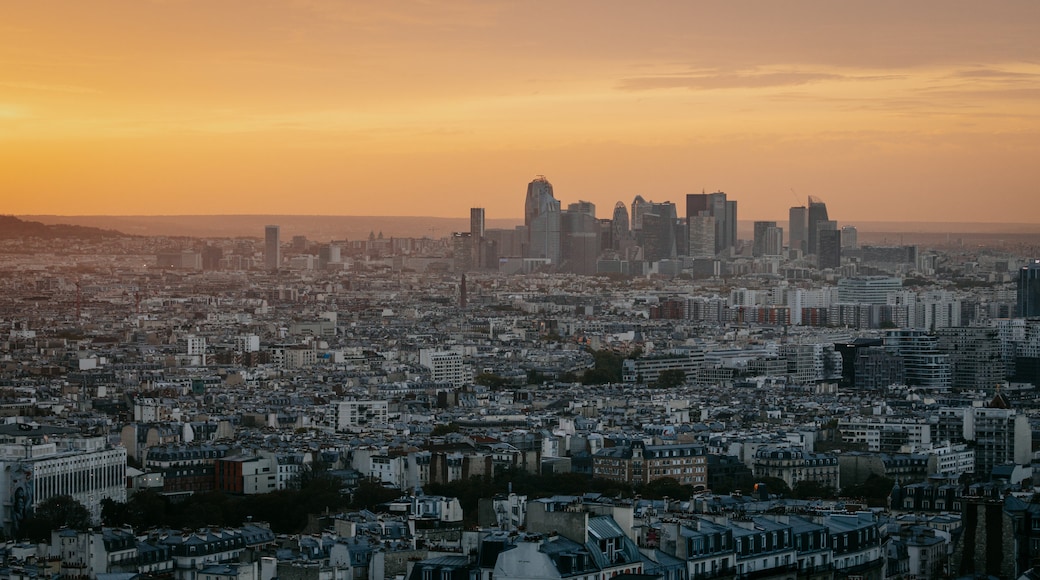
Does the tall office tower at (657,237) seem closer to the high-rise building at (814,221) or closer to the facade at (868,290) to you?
the high-rise building at (814,221)

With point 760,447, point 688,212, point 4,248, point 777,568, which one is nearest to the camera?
point 777,568

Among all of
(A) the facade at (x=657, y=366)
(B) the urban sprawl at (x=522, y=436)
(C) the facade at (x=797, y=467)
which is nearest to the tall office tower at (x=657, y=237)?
(B) the urban sprawl at (x=522, y=436)

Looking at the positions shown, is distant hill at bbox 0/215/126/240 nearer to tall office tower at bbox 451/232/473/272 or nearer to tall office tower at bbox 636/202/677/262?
tall office tower at bbox 451/232/473/272

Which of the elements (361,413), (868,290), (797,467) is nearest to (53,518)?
(797,467)

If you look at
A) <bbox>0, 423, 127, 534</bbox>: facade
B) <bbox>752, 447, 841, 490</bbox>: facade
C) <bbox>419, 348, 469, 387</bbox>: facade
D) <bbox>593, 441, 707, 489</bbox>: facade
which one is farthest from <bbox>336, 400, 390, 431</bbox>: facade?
<bbox>419, 348, 469, 387</bbox>: facade

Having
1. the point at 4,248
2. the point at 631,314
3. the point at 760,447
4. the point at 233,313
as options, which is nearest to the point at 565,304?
the point at 631,314

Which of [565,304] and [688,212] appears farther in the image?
[688,212]

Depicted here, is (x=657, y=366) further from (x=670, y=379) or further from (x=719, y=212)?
(x=719, y=212)

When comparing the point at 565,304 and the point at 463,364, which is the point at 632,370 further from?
the point at 565,304
